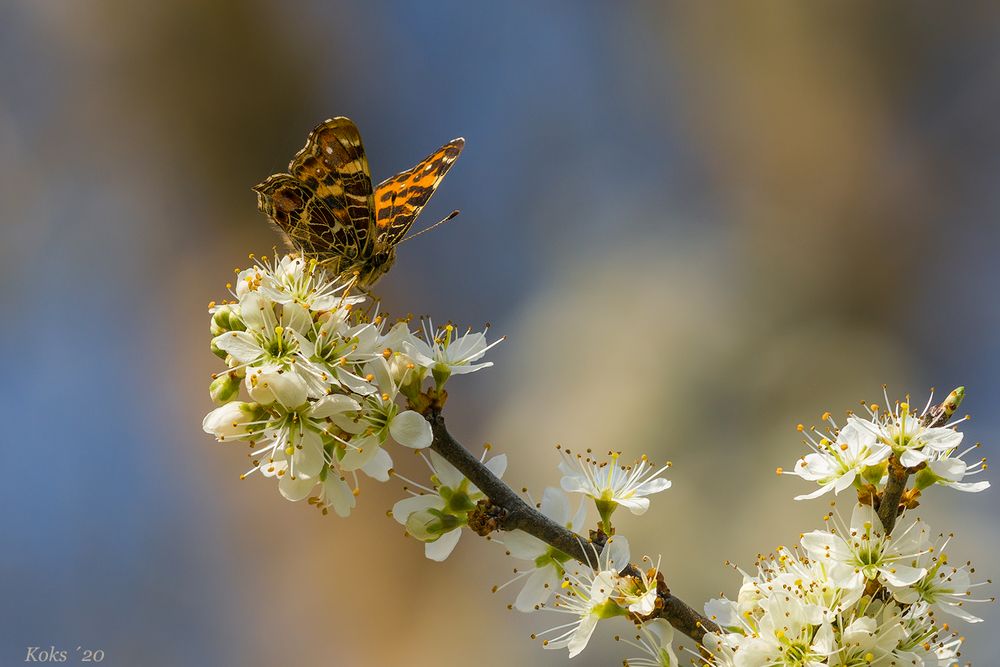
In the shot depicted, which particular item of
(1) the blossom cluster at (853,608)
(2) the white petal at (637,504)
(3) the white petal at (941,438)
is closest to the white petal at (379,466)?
(2) the white petal at (637,504)

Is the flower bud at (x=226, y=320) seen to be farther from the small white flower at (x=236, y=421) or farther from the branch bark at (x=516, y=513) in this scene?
the branch bark at (x=516, y=513)

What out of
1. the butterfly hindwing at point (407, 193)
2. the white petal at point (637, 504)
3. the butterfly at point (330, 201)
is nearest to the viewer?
the white petal at point (637, 504)

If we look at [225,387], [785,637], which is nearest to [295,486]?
[225,387]

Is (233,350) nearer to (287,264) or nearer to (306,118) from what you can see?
(287,264)

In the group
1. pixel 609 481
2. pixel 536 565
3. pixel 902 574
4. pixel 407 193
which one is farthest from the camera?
pixel 407 193

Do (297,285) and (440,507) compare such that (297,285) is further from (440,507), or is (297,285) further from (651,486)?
(651,486)

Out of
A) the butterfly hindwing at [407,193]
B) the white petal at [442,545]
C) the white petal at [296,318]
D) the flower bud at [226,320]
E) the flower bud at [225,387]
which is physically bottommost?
the white petal at [442,545]
